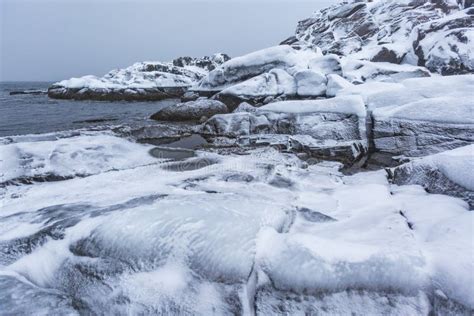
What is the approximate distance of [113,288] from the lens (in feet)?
7.73

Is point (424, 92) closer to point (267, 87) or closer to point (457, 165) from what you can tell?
point (457, 165)

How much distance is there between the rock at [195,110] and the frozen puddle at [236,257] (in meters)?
8.88

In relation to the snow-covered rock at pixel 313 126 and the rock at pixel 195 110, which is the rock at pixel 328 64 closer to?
the rock at pixel 195 110

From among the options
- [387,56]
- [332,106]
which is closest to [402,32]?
[387,56]

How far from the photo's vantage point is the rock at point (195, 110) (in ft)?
40.4

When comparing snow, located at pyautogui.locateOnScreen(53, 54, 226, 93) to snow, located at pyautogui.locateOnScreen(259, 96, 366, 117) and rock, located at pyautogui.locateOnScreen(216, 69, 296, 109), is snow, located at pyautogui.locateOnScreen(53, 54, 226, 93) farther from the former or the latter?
snow, located at pyautogui.locateOnScreen(259, 96, 366, 117)

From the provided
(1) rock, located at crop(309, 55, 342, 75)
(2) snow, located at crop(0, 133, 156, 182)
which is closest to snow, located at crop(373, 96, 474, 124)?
(2) snow, located at crop(0, 133, 156, 182)

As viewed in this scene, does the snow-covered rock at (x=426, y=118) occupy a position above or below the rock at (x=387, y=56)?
below

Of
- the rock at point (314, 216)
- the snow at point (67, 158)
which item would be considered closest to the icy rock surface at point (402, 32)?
the snow at point (67, 158)

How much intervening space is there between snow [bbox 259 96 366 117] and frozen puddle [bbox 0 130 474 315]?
4.21 meters

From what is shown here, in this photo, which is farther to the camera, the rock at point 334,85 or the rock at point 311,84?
the rock at point 311,84

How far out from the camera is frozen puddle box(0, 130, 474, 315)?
2.16 m

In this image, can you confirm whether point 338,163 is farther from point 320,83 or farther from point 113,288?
point 320,83

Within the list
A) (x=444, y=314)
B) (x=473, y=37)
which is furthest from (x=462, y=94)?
(x=473, y=37)
